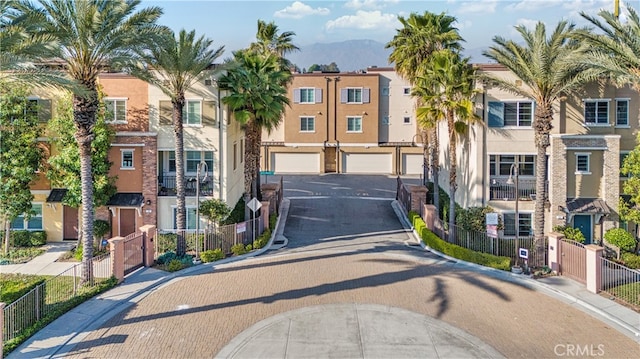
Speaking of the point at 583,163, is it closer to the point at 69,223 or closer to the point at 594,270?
the point at 594,270

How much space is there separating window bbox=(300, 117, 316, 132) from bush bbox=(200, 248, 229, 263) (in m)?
30.5

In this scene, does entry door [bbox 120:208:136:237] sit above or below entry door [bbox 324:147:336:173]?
below

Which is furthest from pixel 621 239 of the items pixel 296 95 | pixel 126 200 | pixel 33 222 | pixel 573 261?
pixel 296 95

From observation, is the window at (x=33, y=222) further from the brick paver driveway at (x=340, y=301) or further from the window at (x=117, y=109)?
the brick paver driveway at (x=340, y=301)

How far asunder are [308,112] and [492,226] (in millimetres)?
32510

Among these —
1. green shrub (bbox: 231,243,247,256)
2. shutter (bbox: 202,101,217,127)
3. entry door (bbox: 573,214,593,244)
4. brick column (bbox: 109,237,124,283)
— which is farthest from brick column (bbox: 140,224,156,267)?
entry door (bbox: 573,214,593,244)

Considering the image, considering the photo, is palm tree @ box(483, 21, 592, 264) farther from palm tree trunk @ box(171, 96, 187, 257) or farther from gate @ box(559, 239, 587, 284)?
palm tree trunk @ box(171, 96, 187, 257)

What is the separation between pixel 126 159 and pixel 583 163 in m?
24.4

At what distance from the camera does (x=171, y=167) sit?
2858cm

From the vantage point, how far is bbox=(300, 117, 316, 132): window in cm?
5259

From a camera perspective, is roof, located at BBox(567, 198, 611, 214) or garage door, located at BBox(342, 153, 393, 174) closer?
roof, located at BBox(567, 198, 611, 214)

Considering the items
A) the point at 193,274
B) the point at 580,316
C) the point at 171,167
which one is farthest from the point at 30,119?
the point at 580,316

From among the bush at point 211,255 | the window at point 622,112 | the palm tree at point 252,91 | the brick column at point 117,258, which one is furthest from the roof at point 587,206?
the brick column at point 117,258

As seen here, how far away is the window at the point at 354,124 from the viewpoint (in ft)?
172
